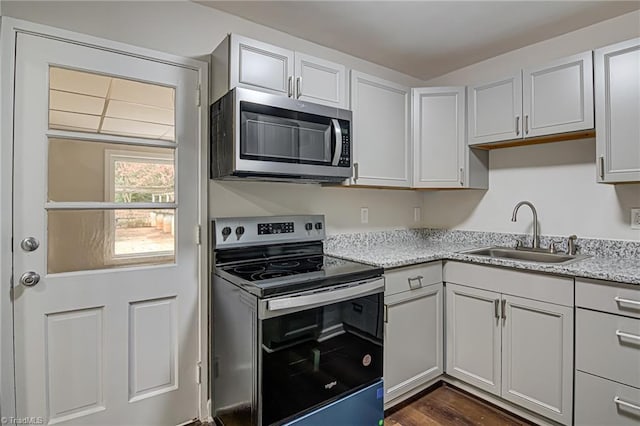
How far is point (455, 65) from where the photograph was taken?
276 cm

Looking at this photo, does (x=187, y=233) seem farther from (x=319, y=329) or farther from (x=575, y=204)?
(x=575, y=204)

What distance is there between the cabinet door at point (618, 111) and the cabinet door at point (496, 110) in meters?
0.41

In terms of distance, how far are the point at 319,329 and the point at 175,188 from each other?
103cm

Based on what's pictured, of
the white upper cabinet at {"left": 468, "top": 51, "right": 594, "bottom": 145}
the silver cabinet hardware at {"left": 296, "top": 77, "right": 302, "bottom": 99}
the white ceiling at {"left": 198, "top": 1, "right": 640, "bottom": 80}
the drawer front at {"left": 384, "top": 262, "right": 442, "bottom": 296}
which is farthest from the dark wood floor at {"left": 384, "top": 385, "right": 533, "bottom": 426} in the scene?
the white ceiling at {"left": 198, "top": 1, "right": 640, "bottom": 80}

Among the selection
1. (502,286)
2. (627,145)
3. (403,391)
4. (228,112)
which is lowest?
(403,391)

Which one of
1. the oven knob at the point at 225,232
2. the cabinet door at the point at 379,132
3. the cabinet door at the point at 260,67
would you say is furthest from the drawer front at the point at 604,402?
the cabinet door at the point at 260,67

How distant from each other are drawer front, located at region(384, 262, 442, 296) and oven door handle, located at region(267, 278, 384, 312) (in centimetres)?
14

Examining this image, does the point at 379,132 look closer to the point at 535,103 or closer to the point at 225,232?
the point at 535,103

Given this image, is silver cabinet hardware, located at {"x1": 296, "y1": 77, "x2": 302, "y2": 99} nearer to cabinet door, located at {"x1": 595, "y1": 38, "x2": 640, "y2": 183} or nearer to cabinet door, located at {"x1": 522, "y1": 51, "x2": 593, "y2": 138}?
cabinet door, located at {"x1": 522, "y1": 51, "x2": 593, "y2": 138}

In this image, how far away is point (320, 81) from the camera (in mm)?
2006

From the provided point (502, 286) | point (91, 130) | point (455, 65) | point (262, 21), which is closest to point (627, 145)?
point (502, 286)

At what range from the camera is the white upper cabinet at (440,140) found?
Answer: 2.46m

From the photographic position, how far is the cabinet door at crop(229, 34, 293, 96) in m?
1.71

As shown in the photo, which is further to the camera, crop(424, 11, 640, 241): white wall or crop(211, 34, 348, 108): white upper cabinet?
crop(424, 11, 640, 241): white wall
